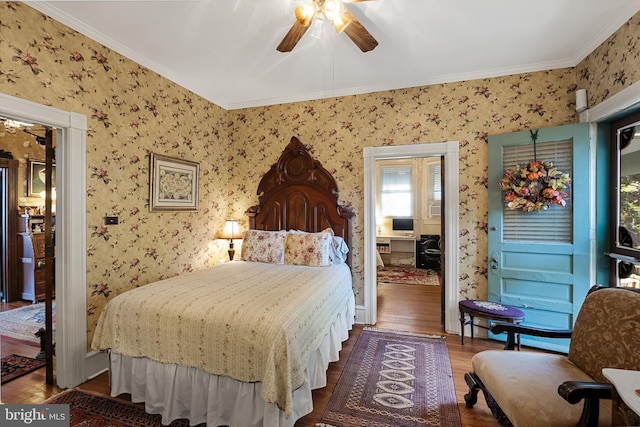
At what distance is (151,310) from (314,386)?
4.23 ft

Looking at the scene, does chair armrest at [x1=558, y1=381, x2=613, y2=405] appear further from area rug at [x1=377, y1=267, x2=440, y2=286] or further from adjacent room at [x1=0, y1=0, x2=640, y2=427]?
area rug at [x1=377, y1=267, x2=440, y2=286]

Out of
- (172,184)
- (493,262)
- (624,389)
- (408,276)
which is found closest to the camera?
(624,389)

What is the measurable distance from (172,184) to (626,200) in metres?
4.38

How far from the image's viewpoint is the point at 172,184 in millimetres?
3209

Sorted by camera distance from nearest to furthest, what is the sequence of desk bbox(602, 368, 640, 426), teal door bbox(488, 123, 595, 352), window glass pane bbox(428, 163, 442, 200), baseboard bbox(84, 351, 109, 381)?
desk bbox(602, 368, 640, 426), baseboard bbox(84, 351, 109, 381), teal door bbox(488, 123, 595, 352), window glass pane bbox(428, 163, 442, 200)

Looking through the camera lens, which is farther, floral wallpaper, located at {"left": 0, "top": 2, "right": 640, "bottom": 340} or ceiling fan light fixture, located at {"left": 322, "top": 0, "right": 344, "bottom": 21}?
floral wallpaper, located at {"left": 0, "top": 2, "right": 640, "bottom": 340}

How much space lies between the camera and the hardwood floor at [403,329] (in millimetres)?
1956

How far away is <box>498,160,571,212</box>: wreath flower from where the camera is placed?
265 cm

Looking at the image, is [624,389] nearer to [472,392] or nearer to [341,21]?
[472,392]

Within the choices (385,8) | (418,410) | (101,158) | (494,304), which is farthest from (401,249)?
(101,158)

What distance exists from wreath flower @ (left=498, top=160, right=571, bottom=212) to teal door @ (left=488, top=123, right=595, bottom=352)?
0.05 m

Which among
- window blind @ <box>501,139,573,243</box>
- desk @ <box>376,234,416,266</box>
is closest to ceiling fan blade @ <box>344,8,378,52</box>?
window blind @ <box>501,139,573,243</box>

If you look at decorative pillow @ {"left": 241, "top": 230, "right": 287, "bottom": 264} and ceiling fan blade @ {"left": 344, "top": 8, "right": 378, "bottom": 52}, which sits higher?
ceiling fan blade @ {"left": 344, "top": 8, "right": 378, "bottom": 52}

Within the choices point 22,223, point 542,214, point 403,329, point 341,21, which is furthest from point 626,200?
point 22,223
